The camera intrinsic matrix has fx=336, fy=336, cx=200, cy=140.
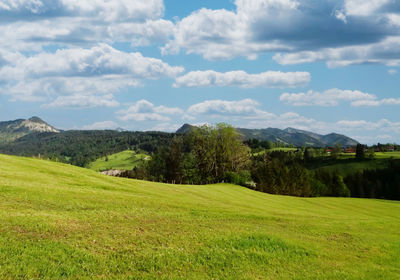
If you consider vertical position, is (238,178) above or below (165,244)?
below

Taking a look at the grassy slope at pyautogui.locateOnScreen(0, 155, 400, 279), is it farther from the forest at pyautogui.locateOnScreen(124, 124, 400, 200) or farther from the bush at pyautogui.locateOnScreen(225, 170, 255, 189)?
the forest at pyautogui.locateOnScreen(124, 124, 400, 200)

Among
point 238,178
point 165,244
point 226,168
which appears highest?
point 165,244

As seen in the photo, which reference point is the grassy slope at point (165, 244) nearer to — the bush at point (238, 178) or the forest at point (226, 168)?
the bush at point (238, 178)

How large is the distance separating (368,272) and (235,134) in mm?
92006

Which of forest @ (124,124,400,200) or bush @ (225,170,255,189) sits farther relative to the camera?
forest @ (124,124,400,200)

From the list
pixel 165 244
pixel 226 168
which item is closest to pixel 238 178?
pixel 226 168

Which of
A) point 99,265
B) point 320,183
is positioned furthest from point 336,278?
point 320,183

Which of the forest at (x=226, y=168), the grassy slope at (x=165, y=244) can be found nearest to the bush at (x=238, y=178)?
the forest at (x=226, y=168)

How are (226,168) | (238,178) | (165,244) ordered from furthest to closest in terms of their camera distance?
(226,168) → (238,178) → (165,244)

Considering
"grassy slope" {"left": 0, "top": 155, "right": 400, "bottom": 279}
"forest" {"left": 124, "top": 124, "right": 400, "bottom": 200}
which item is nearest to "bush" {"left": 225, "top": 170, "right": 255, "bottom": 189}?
"forest" {"left": 124, "top": 124, "right": 400, "bottom": 200}

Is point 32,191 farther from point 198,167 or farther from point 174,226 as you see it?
point 198,167

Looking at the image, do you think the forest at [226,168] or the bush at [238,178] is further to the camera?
the forest at [226,168]

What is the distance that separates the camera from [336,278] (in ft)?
48.0

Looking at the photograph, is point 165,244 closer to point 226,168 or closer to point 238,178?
point 238,178
